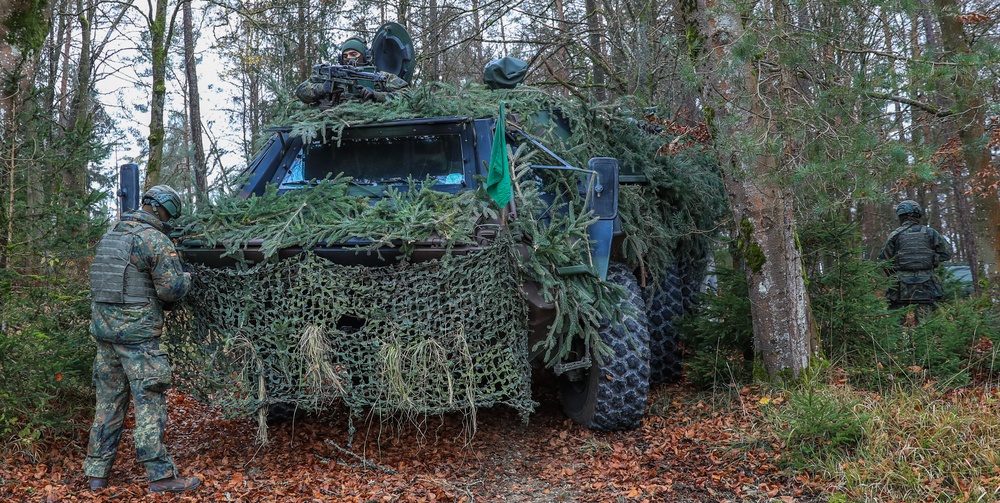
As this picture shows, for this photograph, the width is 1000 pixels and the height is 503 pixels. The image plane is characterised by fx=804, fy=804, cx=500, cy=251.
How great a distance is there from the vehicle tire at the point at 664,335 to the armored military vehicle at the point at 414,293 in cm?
157

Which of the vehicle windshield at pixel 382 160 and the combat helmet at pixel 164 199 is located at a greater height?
the vehicle windshield at pixel 382 160

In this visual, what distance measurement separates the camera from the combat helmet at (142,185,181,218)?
15.5ft

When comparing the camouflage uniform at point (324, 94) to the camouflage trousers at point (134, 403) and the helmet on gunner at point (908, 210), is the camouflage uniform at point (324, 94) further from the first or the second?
the helmet on gunner at point (908, 210)

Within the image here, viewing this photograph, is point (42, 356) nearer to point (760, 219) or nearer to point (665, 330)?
point (665, 330)

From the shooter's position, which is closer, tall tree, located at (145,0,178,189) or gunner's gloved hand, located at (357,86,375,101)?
gunner's gloved hand, located at (357,86,375,101)

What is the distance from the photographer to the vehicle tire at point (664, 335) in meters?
7.20

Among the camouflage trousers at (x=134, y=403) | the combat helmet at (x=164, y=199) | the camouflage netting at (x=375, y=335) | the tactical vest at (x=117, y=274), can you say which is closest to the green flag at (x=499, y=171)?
the camouflage netting at (x=375, y=335)

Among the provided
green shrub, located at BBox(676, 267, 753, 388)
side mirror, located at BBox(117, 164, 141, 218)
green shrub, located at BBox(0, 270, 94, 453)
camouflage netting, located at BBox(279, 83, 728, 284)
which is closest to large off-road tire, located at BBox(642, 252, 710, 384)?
camouflage netting, located at BBox(279, 83, 728, 284)

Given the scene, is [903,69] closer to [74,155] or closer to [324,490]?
[324,490]

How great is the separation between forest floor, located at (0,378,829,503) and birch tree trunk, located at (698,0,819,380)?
44 cm

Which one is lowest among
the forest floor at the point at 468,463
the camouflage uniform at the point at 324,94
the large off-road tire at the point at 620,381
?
the forest floor at the point at 468,463

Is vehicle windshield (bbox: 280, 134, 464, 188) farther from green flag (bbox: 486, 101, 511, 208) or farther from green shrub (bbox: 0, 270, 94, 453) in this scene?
green shrub (bbox: 0, 270, 94, 453)

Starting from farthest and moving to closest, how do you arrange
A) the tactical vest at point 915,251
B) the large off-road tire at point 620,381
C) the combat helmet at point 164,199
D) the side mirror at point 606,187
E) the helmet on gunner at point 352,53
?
1. the tactical vest at point 915,251
2. the helmet on gunner at point 352,53
3. the large off-road tire at point 620,381
4. the side mirror at point 606,187
5. the combat helmet at point 164,199

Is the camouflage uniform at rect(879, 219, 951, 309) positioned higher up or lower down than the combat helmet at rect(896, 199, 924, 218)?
lower down
